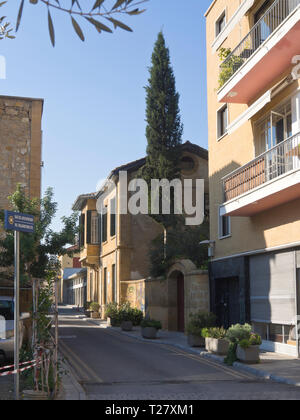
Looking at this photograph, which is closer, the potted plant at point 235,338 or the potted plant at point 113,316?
the potted plant at point 235,338

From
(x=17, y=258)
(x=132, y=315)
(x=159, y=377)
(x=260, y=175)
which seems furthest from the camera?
(x=132, y=315)

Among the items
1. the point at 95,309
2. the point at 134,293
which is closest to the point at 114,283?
the point at 134,293

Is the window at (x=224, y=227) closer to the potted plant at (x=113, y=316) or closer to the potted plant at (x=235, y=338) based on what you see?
the potted plant at (x=235, y=338)

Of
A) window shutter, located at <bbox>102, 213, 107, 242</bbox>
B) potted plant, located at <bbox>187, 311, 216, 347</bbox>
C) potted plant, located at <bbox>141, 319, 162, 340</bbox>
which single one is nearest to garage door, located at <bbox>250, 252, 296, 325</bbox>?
potted plant, located at <bbox>187, 311, 216, 347</bbox>

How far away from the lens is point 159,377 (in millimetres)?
11844

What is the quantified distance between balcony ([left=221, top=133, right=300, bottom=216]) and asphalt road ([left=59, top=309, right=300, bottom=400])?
4735 mm

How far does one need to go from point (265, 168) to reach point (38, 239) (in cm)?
809

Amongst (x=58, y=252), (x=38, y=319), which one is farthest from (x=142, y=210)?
(x=38, y=319)

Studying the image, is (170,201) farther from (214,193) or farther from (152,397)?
(152,397)

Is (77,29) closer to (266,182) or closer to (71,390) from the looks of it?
(71,390)

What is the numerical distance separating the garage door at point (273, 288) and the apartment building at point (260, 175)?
0.03 meters

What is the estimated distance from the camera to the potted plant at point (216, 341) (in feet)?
50.4

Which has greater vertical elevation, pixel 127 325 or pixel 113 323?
pixel 127 325

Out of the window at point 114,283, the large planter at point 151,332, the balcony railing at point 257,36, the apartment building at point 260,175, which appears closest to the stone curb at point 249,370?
the apartment building at point 260,175
